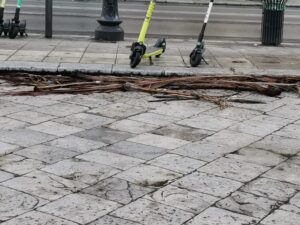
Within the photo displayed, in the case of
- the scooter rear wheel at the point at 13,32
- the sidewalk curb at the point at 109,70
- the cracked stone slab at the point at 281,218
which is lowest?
the cracked stone slab at the point at 281,218

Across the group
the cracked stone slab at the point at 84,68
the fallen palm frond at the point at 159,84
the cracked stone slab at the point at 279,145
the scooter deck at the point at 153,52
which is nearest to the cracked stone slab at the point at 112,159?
the cracked stone slab at the point at 279,145

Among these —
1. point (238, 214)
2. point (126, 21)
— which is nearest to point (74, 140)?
point (238, 214)

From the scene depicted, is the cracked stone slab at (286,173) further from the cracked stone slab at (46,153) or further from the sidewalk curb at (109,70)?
the sidewalk curb at (109,70)

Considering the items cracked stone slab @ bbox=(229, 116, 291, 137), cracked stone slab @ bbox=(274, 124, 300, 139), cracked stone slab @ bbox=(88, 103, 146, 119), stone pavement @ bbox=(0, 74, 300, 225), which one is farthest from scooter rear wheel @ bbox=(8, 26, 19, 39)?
cracked stone slab @ bbox=(274, 124, 300, 139)

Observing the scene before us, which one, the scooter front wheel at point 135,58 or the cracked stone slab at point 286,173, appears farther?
the scooter front wheel at point 135,58

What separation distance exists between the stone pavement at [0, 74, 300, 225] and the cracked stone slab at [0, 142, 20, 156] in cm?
1

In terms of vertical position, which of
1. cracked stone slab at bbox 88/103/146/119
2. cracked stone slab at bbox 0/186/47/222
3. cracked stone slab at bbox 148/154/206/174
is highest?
cracked stone slab at bbox 88/103/146/119

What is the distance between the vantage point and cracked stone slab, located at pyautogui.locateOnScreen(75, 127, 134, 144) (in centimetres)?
666

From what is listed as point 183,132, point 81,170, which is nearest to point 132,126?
point 183,132

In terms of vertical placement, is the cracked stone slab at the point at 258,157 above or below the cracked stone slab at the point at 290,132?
below

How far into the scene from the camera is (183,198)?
508cm

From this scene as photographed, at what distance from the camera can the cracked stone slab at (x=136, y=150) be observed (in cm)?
617

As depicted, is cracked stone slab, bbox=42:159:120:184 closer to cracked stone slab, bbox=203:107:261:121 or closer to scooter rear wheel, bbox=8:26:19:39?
cracked stone slab, bbox=203:107:261:121

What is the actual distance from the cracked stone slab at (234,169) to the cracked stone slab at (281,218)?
763 millimetres
